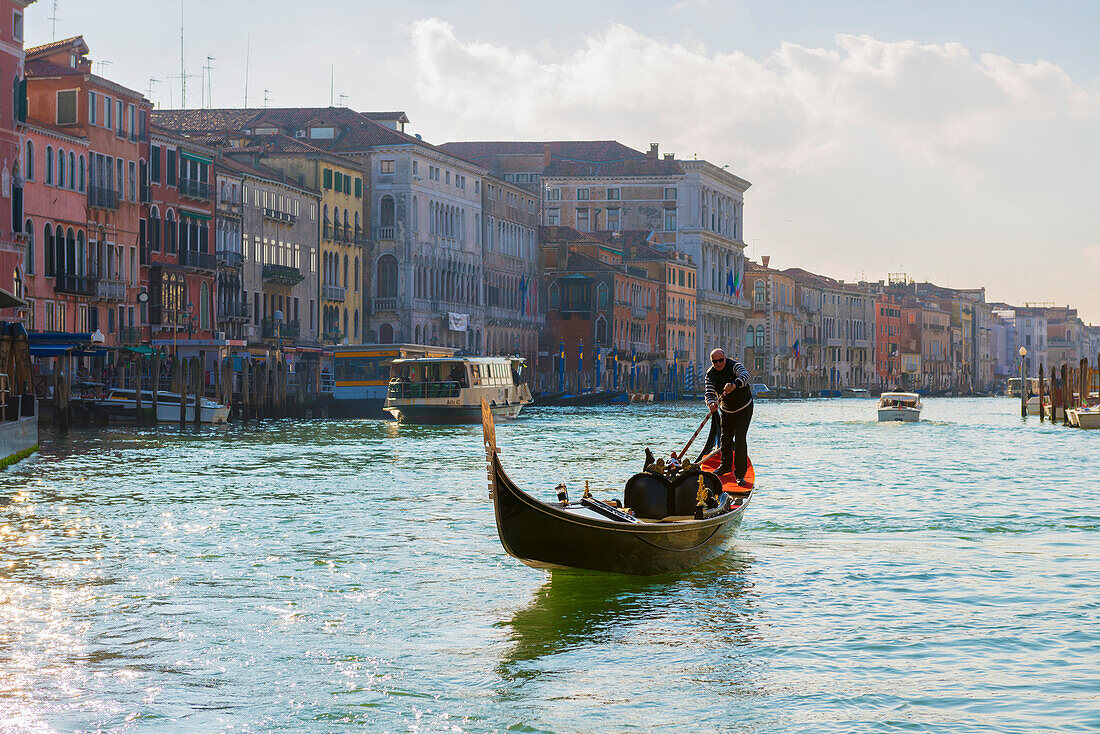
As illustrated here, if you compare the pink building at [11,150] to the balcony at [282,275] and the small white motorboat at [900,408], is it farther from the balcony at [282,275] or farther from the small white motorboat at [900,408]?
the small white motorboat at [900,408]

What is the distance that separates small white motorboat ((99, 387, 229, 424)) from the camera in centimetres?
3731

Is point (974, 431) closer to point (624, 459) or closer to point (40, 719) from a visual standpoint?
point (624, 459)

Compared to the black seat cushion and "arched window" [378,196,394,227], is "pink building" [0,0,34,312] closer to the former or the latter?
the black seat cushion

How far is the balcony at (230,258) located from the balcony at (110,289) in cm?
558

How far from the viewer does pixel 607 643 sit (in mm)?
10141

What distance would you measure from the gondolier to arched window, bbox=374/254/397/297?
1892 inches

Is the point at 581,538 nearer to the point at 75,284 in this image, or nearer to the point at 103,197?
the point at 75,284

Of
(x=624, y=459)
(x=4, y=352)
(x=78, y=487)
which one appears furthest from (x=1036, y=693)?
(x=4, y=352)

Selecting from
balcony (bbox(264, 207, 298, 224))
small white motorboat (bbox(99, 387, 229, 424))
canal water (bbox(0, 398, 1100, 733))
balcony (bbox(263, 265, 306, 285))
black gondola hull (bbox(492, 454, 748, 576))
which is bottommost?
canal water (bbox(0, 398, 1100, 733))

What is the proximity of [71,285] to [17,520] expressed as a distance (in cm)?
2552

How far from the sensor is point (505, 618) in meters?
10.9

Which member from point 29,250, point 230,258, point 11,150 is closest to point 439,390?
point 230,258

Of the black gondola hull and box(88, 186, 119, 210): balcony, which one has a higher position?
box(88, 186, 119, 210): balcony

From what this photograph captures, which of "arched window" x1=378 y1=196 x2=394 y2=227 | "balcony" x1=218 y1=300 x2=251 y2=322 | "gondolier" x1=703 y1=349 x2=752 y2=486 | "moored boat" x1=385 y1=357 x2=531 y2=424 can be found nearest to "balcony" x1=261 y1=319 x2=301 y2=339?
"balcony" x1=218 y1=300 x2=251 y2=322
